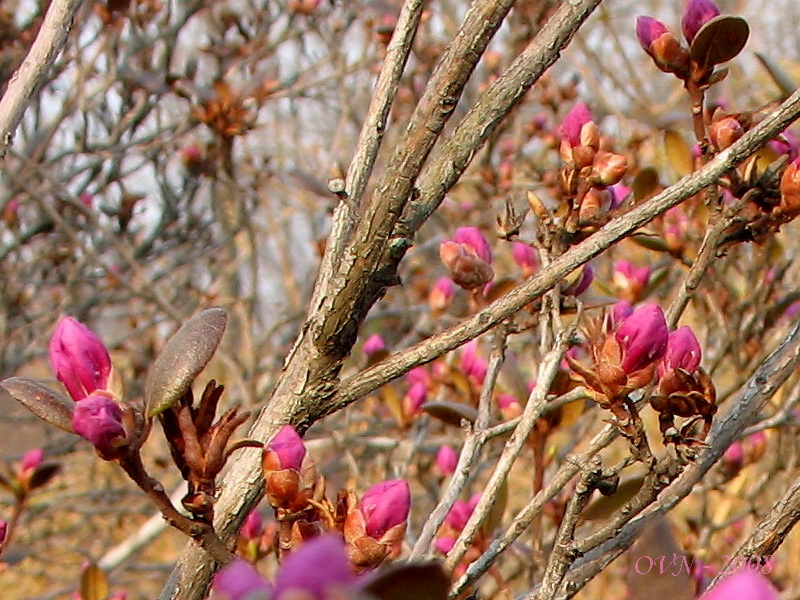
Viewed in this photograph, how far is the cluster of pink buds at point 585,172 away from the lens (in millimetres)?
1121

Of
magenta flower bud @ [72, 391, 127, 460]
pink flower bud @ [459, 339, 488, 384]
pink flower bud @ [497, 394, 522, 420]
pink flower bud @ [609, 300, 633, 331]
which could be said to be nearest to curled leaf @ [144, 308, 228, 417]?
magenta flower bud @ [72, 391, 127, 460]

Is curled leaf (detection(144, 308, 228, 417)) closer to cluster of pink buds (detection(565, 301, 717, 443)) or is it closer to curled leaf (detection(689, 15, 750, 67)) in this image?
cluster of pink buds (detection(565, 301, 717, 443))

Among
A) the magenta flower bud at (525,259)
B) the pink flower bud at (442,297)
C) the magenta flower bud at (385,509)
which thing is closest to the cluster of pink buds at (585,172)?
the magenta flower bud at (385,509)

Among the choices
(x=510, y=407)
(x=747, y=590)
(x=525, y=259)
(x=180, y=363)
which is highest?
(x=525, y=259)

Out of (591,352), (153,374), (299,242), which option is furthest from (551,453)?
(299,242)

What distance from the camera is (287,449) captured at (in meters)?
0.81

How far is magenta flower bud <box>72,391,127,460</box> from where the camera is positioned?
29.2 inches

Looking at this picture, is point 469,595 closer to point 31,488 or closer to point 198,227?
point 31,488

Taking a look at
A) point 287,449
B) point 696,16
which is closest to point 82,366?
point 287,449

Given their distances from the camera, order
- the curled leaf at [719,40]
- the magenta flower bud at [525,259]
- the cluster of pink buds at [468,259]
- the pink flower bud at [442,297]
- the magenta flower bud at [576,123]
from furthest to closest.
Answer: the pink flower bud at [442,297]
the magenta flower bud at [525,259]
the cluster of pink buds at [468,259]
the magenta flower bud at [576,123]
the curled leaf at [719,40]

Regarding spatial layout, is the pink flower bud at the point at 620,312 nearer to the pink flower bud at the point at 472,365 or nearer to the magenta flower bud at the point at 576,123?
the magenta flower bud at the point at 576,123

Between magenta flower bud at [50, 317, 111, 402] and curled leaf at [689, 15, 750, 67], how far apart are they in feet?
2.31

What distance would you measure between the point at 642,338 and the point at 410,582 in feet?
1.56

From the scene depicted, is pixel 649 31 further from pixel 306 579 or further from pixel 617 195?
pixel 306 579
